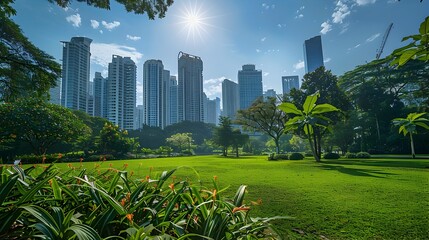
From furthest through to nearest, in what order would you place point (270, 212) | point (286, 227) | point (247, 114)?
1. point (247, 114)
2. point (270, 212)
3. point (286, 227)

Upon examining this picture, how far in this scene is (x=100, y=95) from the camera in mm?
64000

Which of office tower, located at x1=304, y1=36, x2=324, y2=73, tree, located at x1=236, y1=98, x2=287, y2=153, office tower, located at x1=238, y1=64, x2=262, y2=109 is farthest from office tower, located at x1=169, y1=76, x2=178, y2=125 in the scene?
office tower, located at x1=304, y1=36, x2=324, y2=73

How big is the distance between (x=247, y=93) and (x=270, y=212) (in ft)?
283

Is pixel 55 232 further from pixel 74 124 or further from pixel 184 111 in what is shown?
pixel 184 111

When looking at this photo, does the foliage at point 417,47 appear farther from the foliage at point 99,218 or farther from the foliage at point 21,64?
the foliage at point 21,64

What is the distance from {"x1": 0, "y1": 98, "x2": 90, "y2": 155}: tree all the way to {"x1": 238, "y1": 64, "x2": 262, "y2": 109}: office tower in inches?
2815

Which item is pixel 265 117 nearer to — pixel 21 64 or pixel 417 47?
pixel 21 64

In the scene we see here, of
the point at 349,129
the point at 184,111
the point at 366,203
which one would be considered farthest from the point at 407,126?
the point at 184,111

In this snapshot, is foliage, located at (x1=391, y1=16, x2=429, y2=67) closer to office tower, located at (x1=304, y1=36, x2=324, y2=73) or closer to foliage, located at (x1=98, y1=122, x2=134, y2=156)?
foliage, located at (x1=98, y1=122, x2=134, y2=156)

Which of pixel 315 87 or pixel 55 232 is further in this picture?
pixel 315 87

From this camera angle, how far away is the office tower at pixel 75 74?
44781 millimetres

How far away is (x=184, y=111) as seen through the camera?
7669 centimetres

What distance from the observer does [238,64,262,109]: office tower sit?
284 ft

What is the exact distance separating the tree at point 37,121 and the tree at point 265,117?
869 inches
